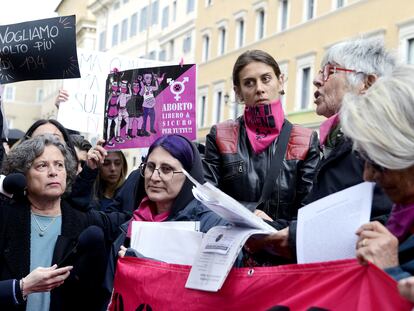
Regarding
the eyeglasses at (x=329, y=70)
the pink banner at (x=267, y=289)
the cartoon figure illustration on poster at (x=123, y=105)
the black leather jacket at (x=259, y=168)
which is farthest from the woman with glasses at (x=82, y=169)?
the eyeglasses at (x=329, y=70)

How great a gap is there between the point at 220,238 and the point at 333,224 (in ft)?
1.91

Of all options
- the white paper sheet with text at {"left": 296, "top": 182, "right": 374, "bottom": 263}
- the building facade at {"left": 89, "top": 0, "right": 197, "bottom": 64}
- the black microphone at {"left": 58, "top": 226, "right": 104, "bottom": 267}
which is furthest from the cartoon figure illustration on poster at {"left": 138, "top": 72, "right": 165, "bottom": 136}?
the building facade at {"left": 89, "top": 0, "right": 197, "bottom": 64}

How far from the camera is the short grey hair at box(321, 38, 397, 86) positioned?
3.75 metres

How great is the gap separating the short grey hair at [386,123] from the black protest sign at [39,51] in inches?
149

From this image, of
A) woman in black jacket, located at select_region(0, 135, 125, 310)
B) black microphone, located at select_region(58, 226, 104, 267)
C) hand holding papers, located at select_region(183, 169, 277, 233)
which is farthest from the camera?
woman in black jacket, located at select_region(0, 135, 125, 310)

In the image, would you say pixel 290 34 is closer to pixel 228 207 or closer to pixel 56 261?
pixel 56 261

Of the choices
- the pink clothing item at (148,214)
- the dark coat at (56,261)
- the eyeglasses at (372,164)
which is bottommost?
the dark coat at (56,261)

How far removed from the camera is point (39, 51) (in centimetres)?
610

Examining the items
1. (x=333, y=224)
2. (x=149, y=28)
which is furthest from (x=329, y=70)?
(x=149, y=28)

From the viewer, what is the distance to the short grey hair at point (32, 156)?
4648 mm

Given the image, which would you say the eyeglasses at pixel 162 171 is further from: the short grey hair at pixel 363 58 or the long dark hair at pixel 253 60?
the short grey hair at pixel 363 58

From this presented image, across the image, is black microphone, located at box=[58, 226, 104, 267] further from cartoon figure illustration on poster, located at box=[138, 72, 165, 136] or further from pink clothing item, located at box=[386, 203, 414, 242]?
cartoon figure illustration on poster, located at box=[138, 72, 165, 136]

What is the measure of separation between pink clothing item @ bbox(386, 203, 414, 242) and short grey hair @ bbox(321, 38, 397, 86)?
1225 mm

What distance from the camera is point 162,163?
14.2ft
